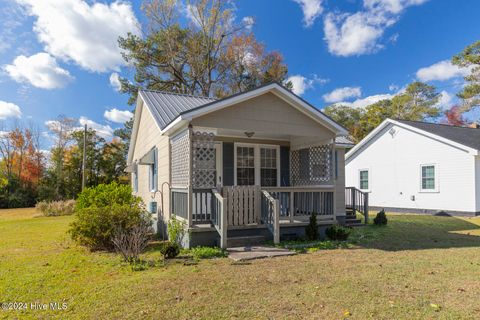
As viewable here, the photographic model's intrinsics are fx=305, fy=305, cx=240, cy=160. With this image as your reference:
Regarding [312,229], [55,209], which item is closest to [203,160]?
[312,229]

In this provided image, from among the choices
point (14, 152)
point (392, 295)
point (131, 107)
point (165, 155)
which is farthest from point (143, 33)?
point (392, 295)

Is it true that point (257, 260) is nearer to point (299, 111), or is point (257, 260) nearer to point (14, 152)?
point (299, 111)

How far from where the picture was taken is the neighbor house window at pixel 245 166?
1023 centimetres

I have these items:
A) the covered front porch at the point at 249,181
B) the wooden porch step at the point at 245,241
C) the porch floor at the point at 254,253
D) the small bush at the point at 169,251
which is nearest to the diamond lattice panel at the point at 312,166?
the covered front porch at the point at 249,181

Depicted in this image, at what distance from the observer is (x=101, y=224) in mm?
7469

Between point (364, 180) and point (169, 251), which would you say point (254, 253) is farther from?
point (364, 180)

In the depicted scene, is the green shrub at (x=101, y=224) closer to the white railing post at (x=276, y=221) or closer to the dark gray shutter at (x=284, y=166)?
the white railing post at (x=276, y=221)

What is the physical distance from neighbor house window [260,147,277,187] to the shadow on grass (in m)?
3.19

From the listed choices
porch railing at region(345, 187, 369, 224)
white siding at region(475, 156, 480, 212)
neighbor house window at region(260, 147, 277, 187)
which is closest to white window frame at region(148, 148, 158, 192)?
neighbor house window at region(260, 147, 277, 187)

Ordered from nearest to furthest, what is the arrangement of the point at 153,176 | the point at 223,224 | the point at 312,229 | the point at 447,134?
the point at 223,224 → the point at 312,229 → the point at 153,176 → the point at 447,134

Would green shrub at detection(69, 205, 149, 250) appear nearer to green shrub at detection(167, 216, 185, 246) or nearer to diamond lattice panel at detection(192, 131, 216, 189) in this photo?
green shrub at detection(167, 216, 185, 246)

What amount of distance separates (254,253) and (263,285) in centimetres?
195

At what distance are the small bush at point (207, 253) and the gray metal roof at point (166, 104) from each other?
136 inches

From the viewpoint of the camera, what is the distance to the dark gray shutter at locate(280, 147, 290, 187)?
10742 millimetres
